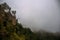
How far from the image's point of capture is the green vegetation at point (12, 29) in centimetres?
299

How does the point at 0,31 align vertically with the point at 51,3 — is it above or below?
below

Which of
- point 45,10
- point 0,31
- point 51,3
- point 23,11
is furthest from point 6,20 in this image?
point 51,3

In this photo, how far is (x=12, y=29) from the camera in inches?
122

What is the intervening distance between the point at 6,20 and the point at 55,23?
1.25 meters

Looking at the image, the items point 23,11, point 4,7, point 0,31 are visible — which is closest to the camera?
point 0,31

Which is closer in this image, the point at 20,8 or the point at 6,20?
the point at 6,20

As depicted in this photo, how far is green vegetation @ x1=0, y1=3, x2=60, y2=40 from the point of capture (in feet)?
9.80

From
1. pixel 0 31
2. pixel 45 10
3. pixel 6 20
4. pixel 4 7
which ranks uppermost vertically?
pixel 45 10

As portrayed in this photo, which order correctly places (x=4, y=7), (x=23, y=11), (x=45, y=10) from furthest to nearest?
(x=45, y=10) < (x=23, y=11) < (x=4, y=7)

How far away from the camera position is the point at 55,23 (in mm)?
3799

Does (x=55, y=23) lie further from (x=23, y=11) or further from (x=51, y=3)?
(x=23, y=11)

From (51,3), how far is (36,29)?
0.82 meters

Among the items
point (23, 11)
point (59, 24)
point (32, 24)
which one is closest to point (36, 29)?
point (32, 24)

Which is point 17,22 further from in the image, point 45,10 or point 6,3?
point 45,10
